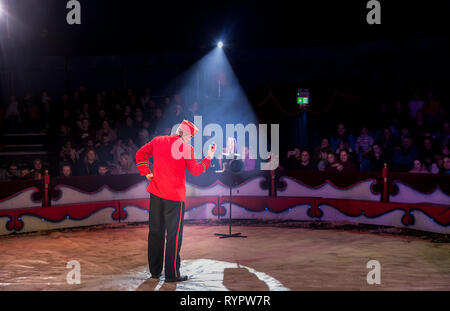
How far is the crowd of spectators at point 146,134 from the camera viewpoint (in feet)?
33.1

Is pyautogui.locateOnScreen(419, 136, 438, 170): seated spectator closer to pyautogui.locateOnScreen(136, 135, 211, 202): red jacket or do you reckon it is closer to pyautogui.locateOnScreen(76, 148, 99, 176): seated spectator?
pyautogui.locateOnScreen(136, 135, 211, 202): red jacket

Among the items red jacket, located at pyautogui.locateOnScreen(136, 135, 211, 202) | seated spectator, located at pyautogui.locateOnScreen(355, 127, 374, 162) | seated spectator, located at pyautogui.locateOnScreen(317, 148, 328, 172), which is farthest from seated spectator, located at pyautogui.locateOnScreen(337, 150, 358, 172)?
red jacket, located at pyautogui.locateOnScreen(136, 135, 211, 202)

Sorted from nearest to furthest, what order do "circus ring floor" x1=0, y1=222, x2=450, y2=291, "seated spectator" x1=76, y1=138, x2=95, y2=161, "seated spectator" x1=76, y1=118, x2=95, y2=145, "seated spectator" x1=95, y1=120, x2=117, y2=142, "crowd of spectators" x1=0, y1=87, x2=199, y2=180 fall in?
1. "circus ring floor" x1=0, y1=222, x2=450, y2=291
2. "crowd of spectators" x1=0, y1=87, x2=199, y2=180
3. "seated spectator" x1=76, y1=138, x2=95, y2=161
4. "seated spectator" x1=95, y1=120, x2=117, y2=142
5. "seated spectator" x1=76, y1=118, x2=95, y2=145

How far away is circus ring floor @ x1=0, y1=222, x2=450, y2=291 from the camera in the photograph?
5.38m

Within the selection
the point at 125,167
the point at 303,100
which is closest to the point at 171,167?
the point at 125,167

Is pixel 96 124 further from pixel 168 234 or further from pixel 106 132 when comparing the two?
pixel 168 234

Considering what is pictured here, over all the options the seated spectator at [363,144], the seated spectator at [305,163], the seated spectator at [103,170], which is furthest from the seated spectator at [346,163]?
the seated spectator at [103,170]

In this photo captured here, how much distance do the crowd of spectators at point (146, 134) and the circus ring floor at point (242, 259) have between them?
1699 millimetres

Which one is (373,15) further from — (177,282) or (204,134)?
(177,282)

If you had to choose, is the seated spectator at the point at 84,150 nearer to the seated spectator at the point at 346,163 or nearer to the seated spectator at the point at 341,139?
the seated spectator at the point at 346,163

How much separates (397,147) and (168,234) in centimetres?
683

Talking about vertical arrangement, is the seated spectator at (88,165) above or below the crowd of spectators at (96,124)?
below
